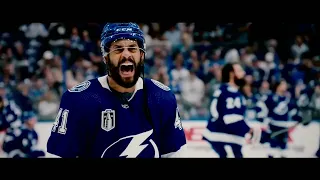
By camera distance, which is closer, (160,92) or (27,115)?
(160,92)

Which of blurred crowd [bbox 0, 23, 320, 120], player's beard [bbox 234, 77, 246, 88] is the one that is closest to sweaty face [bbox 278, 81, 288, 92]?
blurred crowd [bbox 0, 23, 320, 120]

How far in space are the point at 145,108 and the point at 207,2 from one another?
1455 mm

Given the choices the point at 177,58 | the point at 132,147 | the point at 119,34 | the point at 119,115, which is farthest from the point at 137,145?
the point at 177,58

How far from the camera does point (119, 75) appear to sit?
1.94 metres

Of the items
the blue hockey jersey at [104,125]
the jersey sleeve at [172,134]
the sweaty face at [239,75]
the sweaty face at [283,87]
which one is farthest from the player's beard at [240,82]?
the blue hockey jersey at [104,125]

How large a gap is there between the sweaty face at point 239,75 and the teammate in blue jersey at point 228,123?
10 centimetres

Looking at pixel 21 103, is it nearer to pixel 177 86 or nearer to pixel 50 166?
pixel 177 86

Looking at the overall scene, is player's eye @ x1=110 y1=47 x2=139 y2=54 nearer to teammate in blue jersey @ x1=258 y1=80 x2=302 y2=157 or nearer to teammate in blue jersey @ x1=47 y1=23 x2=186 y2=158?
teammate in blue jersey @ x1=47 y1=23 x2=186 y2=158

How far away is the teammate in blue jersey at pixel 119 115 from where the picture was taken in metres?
1.87

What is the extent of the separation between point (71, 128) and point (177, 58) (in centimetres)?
282

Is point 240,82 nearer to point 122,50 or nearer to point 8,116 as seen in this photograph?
point 8,116

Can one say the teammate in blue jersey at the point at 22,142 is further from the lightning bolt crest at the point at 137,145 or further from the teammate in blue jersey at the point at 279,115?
the lightning bolt crest at the point at 137,145

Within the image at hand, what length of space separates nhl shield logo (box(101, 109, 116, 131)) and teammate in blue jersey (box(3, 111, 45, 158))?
2.07 m

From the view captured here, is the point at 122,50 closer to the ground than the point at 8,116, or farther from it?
farther from it
